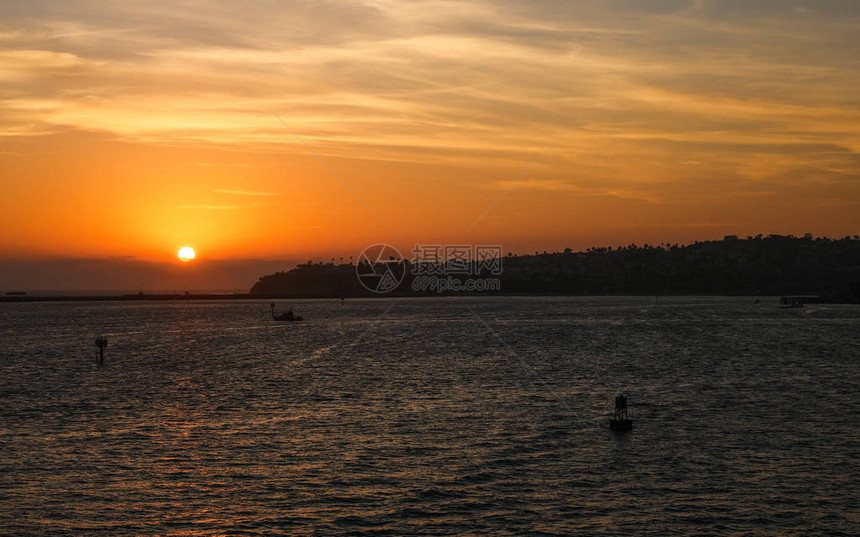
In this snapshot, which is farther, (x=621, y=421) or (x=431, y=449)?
(x=621, y=421)

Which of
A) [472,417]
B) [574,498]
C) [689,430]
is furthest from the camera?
[472,417]

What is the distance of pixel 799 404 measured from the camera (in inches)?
2404

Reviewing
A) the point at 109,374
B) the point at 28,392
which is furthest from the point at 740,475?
the point at 109,374

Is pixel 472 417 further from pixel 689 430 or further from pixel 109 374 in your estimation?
pixel 109 374

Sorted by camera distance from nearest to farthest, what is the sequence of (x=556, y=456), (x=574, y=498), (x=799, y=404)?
(x=574, y=498) → (x=556, y=456) → (x=799, y=404)

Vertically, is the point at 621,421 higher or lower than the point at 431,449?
higher

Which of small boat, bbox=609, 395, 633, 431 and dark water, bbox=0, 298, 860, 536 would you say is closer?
dark water, bbox=0, 298, 860, 536

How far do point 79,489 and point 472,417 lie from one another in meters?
26.8

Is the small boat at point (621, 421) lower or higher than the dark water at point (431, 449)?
higher

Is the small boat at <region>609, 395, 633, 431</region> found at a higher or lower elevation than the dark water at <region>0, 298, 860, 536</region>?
higher

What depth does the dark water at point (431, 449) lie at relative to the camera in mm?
32656

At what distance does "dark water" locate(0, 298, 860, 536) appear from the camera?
3266 centimetres

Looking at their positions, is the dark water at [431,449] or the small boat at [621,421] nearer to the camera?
the dark water at [431,449]

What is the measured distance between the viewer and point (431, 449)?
1756 inches
